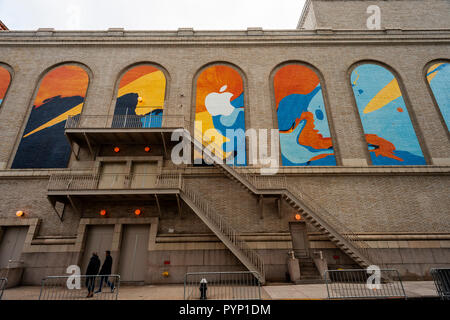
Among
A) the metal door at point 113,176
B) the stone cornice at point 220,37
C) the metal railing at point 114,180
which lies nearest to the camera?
the metal railing at point 114,180

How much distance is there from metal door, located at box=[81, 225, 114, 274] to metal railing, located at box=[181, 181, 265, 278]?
550 cm

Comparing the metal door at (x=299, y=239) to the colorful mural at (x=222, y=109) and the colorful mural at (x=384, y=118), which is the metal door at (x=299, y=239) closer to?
the colorful mural at (x=222, y=109)

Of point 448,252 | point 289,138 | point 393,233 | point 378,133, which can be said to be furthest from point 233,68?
point 448,252

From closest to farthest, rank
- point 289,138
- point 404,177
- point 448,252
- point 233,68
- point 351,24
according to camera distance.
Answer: point 448,252 < point 404,177 < point 289,138 < point 233,68 < point 351,24

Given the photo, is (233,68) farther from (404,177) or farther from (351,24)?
(404,177)

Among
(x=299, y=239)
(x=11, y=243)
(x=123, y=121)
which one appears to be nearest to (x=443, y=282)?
(x=299, y=239)

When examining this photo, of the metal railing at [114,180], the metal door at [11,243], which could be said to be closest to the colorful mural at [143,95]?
the metal railing at [114,180]

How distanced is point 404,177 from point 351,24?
15.0 metres

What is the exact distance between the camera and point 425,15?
2177cm

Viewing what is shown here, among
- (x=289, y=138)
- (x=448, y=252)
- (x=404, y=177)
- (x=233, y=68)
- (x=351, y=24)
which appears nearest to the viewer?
(x=448, y=252)

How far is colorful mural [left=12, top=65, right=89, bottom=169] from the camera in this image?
1574 cm

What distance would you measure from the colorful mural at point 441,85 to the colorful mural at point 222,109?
15061 millimetres

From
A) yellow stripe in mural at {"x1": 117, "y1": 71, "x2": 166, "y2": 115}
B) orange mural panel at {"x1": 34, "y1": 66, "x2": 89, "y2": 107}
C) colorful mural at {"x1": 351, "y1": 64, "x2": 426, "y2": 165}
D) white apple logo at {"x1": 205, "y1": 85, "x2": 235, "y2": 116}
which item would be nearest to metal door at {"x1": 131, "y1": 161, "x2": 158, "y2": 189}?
yellow stripe in mural at {"x1": 117, "y1": 71, "x2": 166, "y2": 115}

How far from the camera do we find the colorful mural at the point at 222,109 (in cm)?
1616
